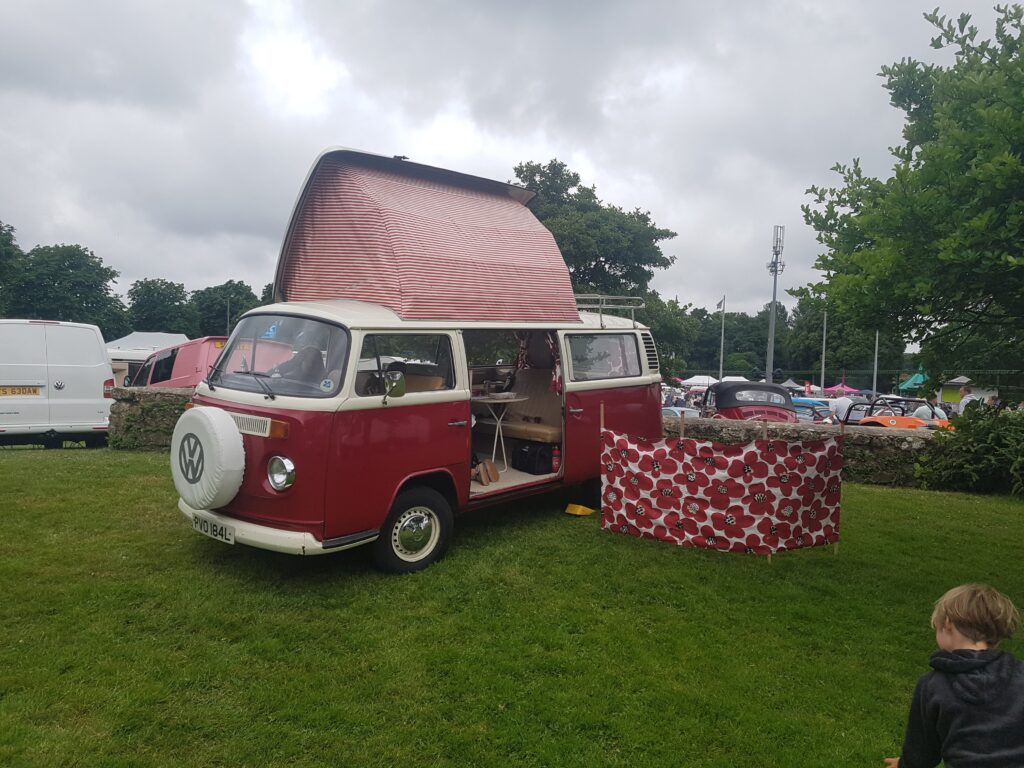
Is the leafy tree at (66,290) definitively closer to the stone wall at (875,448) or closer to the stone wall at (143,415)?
the stone wall at (143,415)

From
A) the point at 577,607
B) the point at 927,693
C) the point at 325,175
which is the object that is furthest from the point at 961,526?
the point at 325,175

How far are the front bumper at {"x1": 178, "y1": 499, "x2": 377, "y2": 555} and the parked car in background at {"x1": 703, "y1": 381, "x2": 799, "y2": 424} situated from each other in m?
10.0

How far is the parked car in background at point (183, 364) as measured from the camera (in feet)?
43.4

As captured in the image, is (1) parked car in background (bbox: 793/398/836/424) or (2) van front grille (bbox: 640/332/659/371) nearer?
(2) van front grille (bbox: 640/332/659/371)

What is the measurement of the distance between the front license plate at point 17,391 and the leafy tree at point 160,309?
5562 cm

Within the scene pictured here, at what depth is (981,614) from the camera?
2160 mm

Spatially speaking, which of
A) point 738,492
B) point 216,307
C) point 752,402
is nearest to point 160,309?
point 216,307

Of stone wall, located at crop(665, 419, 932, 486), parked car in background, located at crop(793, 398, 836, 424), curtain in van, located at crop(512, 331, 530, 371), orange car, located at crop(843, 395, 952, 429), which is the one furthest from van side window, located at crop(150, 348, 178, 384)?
parked car in background, located at crop(793, 398, 836, 424)

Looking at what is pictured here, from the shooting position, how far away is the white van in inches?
392

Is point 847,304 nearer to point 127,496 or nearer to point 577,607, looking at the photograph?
point 577,607

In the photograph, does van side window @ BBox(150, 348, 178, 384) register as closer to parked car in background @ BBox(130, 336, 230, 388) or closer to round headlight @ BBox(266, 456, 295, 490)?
parked car in background @ BBox(130, 336, 230, 388)

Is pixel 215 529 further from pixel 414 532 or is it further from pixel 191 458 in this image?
pixel 414 532

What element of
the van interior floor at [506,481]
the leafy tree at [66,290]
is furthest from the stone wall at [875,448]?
the leafy tree at [66,290]

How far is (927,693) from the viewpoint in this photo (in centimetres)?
222
